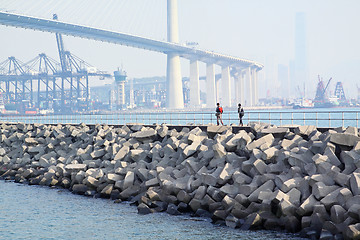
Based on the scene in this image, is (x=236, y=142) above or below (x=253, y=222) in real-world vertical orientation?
above

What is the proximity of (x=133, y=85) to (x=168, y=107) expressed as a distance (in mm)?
80761

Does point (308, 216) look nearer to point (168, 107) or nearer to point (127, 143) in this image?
point (127, 143)

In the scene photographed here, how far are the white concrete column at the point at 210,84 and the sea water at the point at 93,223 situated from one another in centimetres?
7876

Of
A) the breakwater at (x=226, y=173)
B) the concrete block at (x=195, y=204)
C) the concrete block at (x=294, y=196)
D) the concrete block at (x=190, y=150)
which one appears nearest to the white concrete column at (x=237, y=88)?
the breakwater at (x=226, y=173)

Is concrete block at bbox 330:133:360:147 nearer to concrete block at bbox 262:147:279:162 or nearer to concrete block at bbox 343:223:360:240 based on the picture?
concrete block at bbox 262:147:279:162

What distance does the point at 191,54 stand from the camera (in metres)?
90.4

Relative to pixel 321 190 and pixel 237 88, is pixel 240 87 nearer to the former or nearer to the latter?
pixel 237 88

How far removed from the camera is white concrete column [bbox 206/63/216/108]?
312ft

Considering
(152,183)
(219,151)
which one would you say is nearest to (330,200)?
(219,151)

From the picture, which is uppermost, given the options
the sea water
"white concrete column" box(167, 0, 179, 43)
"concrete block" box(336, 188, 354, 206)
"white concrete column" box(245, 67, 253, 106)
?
"white concrete column" box(167, 0, 179, 43)

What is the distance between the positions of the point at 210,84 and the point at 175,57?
32.8ft

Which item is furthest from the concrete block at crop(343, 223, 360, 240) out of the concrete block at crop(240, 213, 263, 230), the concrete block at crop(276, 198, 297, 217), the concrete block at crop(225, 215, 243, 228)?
the concrete block at crop(225, 215, 243, 228)

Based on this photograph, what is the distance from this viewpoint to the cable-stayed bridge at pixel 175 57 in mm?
70000

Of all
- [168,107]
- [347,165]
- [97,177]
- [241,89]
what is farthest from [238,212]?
[241,89]
